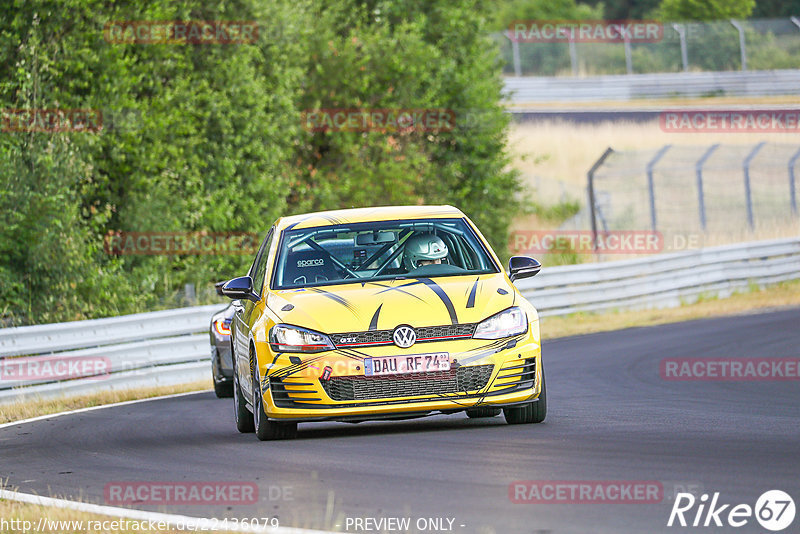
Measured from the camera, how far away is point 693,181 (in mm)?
42219

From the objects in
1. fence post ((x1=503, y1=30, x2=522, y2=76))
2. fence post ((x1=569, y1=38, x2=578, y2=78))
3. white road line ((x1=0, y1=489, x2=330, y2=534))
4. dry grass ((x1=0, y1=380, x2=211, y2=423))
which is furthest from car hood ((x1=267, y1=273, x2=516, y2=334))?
fence post ((x1=569, y1=38, x2=578, y2=78))

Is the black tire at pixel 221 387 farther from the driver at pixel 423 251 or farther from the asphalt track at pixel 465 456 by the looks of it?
the driver at pixel 423 251

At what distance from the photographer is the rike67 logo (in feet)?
20.6

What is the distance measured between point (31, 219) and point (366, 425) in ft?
40.3

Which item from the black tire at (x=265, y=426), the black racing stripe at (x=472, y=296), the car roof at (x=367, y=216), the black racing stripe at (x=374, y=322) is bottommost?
the black tire at (x=265, y=426)

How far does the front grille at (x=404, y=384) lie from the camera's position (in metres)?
9.31

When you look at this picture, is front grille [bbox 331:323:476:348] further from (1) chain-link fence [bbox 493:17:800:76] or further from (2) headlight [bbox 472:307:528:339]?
(1) chain-link fence [bbox 493:17:800:76]

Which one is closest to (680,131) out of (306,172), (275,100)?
(306,172)

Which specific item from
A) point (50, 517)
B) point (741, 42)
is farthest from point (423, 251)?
point (741, 42)

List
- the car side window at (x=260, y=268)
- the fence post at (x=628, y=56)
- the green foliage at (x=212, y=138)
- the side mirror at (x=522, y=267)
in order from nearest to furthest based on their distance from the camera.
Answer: the side mirror at (x=522, y=267) < the car side window at (x=260, y=268) < the green foliage at (x=212, y=138) < the fence post at (x=628, y=56)

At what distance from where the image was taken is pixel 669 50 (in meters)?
55.0

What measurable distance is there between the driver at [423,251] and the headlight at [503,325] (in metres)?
1.00

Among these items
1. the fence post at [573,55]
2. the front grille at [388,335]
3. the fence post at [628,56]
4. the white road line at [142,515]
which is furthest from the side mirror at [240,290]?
the fence post at [573,55]

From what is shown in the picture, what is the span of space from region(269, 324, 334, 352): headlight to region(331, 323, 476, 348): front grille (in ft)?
0.29
